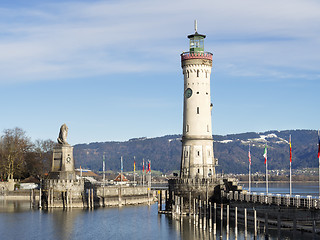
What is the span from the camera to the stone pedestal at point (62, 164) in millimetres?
114938

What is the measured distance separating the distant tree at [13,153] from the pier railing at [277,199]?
7548 centimetres

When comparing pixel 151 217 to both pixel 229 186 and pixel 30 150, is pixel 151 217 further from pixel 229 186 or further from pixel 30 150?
pixel 30 150

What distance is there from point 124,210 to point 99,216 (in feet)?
38.9

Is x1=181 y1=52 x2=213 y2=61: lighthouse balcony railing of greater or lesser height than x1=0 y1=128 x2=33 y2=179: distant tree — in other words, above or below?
above

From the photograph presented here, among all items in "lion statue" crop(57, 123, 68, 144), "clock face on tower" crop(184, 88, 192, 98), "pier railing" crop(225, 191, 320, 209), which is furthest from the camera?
"lion statue" crop(57, 123, 68, 144)

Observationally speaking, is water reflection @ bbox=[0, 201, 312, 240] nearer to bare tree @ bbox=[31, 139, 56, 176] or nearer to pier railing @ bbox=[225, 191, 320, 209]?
pier railing @ bbox=[225, 191, 320, 209]

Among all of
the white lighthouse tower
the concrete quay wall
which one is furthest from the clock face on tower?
the concrete quay wall

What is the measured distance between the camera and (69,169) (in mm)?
116125

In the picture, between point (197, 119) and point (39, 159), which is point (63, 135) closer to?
point (197, 119)

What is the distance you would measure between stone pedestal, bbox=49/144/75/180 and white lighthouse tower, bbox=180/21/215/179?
26.6 meters

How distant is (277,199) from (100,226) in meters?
28.7

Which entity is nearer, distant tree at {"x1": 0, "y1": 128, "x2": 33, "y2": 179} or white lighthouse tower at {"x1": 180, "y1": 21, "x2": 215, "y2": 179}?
white lighthouse tower at {"x1": 180, "y1": 21, "x2": 215, "y2": 179}

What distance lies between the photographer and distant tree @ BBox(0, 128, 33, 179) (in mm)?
151000

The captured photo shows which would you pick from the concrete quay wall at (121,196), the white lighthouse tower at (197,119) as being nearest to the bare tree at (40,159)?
the concrete quay wall at (121,196)
